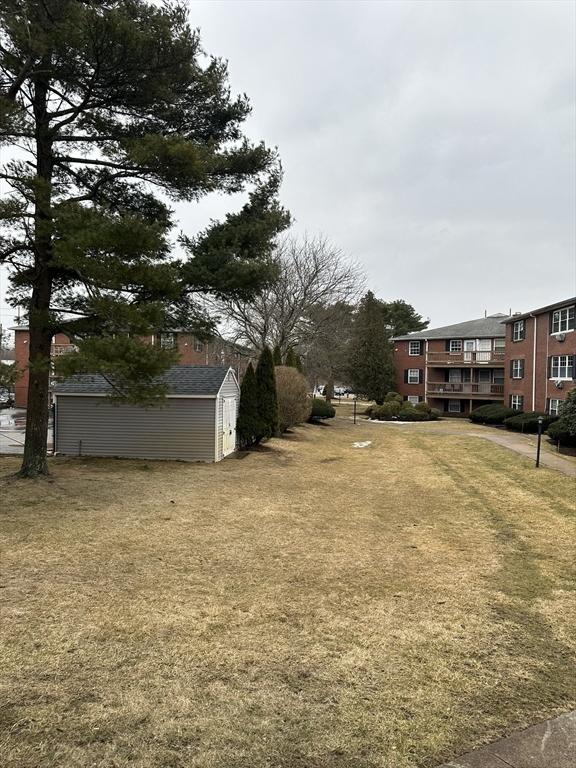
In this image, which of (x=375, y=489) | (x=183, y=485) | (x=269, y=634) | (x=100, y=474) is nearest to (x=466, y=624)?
(x=269, y=634)

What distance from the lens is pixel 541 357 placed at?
27.1 metres

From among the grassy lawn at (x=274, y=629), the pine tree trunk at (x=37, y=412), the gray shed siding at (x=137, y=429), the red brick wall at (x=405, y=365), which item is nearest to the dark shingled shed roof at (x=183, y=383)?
the gray shed siding at (x=137, y=429)

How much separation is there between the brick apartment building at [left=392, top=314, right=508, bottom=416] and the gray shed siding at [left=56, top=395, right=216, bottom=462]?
27.0 m

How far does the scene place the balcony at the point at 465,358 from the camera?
37.0 m

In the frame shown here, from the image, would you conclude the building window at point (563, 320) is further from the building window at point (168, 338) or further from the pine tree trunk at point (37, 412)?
the pine tree trunk at point (37, 412)

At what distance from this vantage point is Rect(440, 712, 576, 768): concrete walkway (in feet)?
9.57

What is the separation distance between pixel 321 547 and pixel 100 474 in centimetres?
833

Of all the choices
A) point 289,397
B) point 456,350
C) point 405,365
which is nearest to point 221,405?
point 289,397

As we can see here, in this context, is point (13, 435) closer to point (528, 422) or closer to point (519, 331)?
point (528, 422)

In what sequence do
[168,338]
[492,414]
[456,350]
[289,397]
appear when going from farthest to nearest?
[456,350], [492,414], [289,397], [168,338]

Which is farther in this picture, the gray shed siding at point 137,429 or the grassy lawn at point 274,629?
the gray shed siding at point 137,429

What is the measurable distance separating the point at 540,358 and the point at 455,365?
12.0 m

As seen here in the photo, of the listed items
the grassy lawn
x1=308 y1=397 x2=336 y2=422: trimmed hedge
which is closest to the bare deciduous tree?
x1=308 y1=397 x2=336 y2=422: trimmed hedge

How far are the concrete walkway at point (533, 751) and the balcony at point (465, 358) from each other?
36.8 metres
